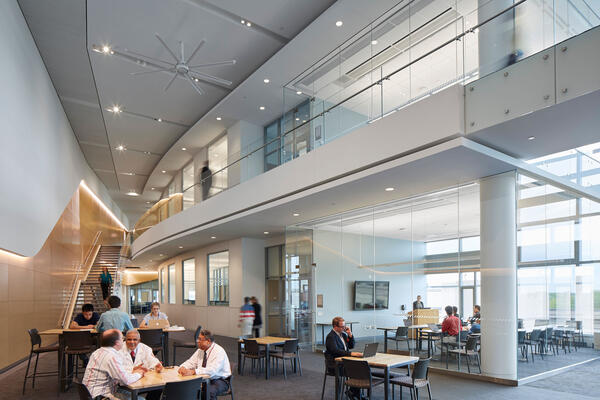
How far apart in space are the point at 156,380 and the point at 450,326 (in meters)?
6.12

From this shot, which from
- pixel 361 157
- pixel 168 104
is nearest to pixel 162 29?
pixel 168 104

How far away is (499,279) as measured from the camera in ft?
27.0

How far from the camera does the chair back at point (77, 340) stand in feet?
25.9

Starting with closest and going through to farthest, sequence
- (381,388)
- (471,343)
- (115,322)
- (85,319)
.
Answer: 1. (381,388)
2. (115,322)
3. (471,343)
4. (85,319)

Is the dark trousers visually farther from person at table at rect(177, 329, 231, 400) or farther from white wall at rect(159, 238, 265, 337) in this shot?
white wall at rect(159, 238, 265, 337)

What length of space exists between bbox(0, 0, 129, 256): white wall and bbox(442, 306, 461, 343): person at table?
8.82 m

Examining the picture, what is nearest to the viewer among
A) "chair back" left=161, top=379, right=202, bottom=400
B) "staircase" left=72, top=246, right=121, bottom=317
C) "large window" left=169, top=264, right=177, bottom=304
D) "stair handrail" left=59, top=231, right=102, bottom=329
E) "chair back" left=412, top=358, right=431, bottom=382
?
"chair back" left=161, top=379, right=202, bottom=400

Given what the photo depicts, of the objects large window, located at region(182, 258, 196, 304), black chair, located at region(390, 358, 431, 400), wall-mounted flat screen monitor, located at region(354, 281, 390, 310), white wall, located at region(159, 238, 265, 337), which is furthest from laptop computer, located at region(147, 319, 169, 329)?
large window, located at region(182, 258, 196, 304)

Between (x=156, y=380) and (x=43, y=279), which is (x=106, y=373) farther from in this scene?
(x=43, y=279)

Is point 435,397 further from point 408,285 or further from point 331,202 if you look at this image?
point 331,202

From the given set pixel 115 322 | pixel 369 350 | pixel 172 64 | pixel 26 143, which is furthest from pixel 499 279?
pixel 26 143

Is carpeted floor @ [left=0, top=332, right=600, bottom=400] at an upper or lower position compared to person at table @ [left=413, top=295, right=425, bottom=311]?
lower

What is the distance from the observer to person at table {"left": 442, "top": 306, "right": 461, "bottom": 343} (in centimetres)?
888

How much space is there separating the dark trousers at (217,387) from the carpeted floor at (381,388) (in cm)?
74
